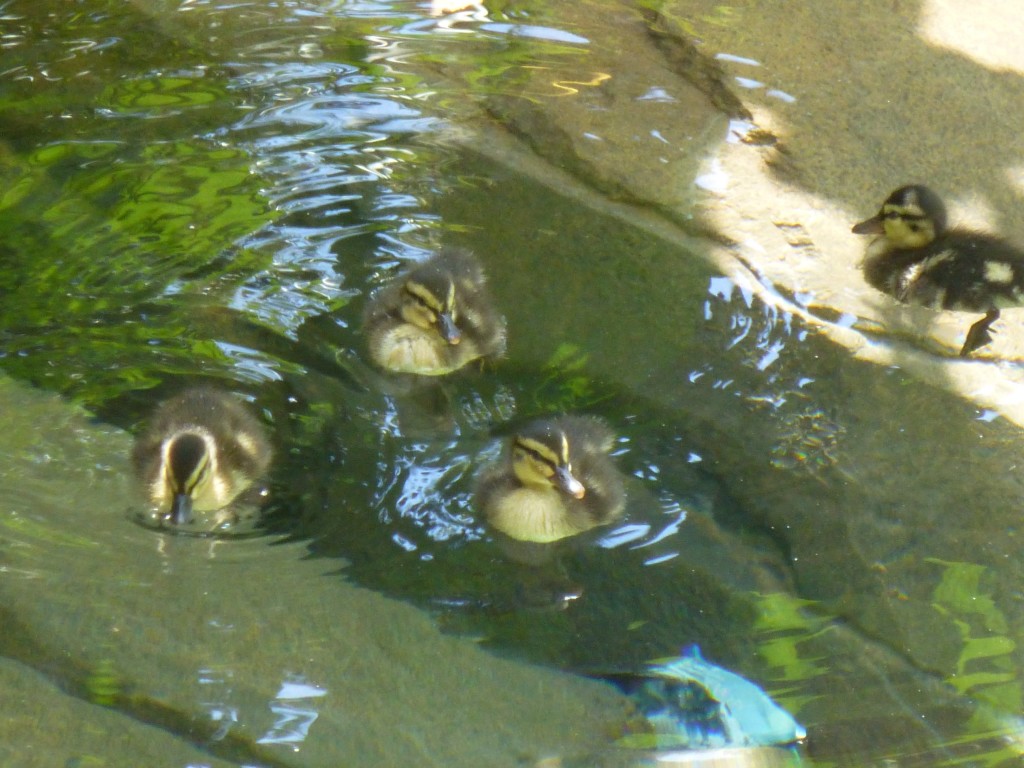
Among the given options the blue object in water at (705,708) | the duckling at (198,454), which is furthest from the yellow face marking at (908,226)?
the duckling at (198,454)

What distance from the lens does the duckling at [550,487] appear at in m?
2.73

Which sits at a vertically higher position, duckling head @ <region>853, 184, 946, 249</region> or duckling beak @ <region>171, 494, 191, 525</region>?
duckling head @ <region>853, 184, 946, 249</region>

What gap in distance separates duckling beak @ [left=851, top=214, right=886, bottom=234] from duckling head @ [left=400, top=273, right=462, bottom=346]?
4.36 ft

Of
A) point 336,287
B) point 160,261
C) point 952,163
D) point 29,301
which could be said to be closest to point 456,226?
point 336,287

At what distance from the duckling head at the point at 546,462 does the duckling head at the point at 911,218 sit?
1395 millimetres

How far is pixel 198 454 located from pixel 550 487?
2.74 feet

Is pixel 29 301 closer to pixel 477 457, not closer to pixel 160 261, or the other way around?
pixel 160 261

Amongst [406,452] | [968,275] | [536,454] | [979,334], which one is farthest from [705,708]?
[968,275]

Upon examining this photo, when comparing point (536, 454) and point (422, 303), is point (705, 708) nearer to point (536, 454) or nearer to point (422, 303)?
point (536, 454)

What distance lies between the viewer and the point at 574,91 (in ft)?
14.2

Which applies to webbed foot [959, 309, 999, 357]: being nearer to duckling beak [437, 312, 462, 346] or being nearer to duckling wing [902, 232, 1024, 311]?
duckling wing [902, 232, 1024, 311]

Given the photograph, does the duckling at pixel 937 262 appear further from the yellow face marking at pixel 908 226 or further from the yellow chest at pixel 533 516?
the yellow chest at pixel 533 516

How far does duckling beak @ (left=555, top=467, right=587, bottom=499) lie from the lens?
106 inches

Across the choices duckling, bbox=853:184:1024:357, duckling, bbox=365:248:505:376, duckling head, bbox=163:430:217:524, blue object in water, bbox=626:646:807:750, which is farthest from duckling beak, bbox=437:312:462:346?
duckling, bbox=853:184:1024:357
